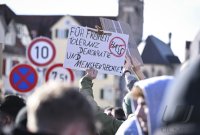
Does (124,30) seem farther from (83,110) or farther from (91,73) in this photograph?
(83,110)

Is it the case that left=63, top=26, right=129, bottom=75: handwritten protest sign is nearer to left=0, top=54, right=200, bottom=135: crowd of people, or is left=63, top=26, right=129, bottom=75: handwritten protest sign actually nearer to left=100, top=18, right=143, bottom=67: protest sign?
left=100, top=18, right=143, bottom=67: protest sign

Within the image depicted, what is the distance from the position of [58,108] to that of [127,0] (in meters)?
105

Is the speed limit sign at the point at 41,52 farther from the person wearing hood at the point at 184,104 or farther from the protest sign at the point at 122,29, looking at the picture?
the person wearing hood at the point at 184,104

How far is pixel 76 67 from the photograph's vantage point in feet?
22.4

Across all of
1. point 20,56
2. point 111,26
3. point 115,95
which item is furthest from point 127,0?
point 111,26

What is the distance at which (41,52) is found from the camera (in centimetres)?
995

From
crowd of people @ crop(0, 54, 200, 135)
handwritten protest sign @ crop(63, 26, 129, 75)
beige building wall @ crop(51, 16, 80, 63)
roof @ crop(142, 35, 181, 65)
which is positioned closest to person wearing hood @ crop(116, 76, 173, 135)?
crowd of people @ crop(0, 54, 200, 135)

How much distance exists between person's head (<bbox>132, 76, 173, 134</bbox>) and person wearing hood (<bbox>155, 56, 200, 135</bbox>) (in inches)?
24.2

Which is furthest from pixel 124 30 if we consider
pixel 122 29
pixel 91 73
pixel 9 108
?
pixel 9 108

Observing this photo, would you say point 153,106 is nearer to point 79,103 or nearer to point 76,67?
point 79,103

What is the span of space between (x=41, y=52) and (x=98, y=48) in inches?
115

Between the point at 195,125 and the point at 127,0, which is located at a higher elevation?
the point at 127,0

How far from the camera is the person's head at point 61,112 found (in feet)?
8.44

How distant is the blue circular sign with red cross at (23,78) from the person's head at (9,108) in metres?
4.58
